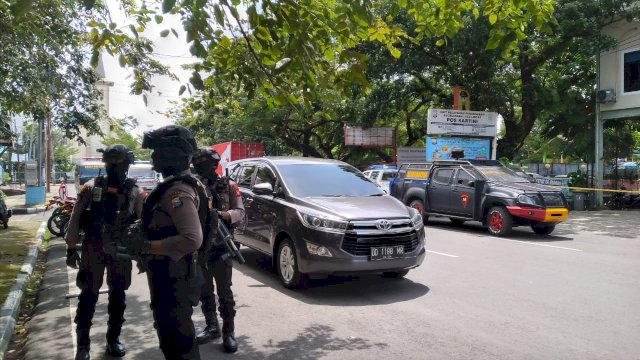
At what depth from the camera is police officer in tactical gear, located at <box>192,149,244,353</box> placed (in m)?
4.49

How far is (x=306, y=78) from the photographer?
4457 mm

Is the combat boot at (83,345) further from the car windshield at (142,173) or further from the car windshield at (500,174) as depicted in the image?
the car windshield at (142,173)

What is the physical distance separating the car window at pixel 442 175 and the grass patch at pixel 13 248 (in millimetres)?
9740

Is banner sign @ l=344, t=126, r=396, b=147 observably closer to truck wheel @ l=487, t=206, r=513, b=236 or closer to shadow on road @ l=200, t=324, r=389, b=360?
truck wheel @ l=487, t=206, r=513, b=236

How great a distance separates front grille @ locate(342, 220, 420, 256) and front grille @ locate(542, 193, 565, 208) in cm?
667

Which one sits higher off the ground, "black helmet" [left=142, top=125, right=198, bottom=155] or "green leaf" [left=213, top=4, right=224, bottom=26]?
"green leaf" [left=213, top=4, right=224, bottom=26]

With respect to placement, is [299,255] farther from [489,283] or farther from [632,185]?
[632,185]

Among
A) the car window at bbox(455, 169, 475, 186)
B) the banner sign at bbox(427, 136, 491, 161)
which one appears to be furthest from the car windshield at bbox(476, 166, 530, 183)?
the banner sign at bbox(427, 136, 491, 161)

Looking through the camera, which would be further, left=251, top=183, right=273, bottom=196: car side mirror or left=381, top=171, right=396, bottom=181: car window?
left=381, top=171, right=396, bottom=181: car window

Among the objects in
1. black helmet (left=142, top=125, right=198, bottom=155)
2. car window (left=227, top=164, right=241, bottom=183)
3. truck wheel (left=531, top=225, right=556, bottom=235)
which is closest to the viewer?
black helmet (left=142, top=125, right=198, bottom=155)

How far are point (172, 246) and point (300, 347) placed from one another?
6.75ft

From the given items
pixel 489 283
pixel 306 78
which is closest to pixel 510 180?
pixel 489 283

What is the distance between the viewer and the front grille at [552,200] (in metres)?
11.7

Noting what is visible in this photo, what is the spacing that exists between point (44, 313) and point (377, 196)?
439cm
